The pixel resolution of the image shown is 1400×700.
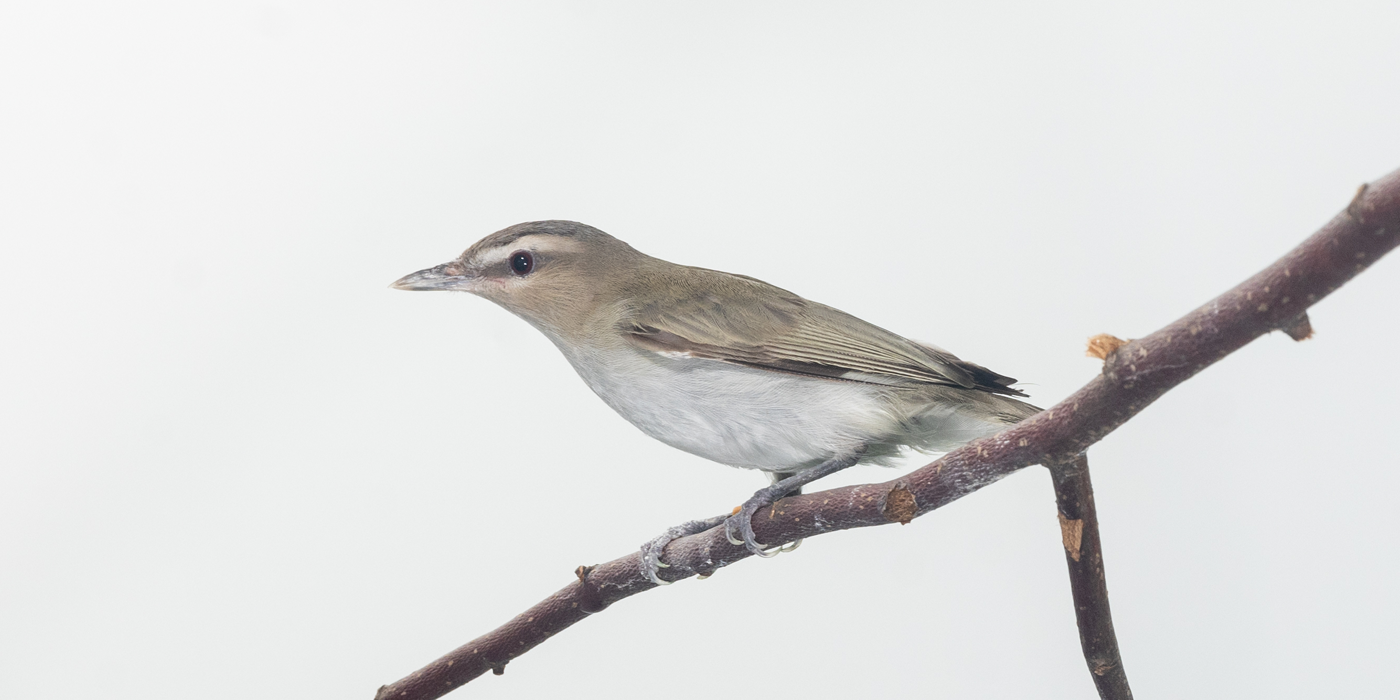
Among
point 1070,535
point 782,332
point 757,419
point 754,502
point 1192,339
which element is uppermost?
point 782,332

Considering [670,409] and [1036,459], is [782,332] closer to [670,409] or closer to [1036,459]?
[670,409]

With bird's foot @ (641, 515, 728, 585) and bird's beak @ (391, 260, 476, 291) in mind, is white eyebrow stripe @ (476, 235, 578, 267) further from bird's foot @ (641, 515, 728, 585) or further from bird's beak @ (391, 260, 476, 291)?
bird's foot @ (641, 515, 728, 585)

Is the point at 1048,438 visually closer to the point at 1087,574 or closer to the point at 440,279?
the point at 1087,574

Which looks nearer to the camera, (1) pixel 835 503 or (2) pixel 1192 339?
(2) pixel 1192 339

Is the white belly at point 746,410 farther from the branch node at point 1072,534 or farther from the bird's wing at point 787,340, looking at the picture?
the branch node at point 1072,534

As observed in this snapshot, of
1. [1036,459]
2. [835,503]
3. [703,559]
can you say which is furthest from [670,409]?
[1036,459]

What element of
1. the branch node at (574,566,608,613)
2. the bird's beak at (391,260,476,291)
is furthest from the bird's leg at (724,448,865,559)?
the bird's beak at (391,260,476,291)
